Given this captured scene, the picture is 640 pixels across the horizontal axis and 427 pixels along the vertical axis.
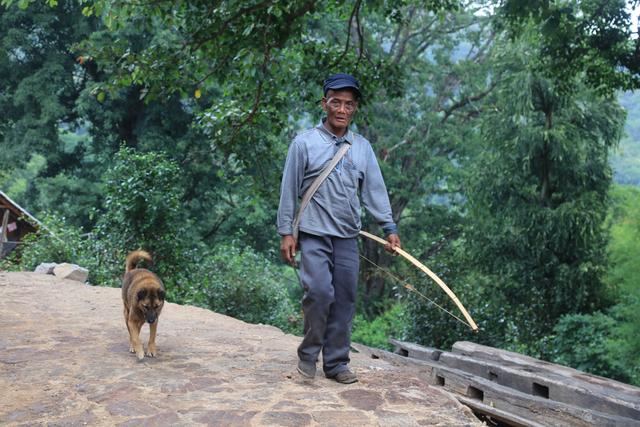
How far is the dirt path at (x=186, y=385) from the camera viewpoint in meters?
3.99

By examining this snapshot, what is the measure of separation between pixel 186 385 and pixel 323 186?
1661 mm

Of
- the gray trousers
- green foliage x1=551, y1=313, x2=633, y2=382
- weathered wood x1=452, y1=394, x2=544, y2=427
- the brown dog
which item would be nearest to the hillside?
green foliage x1=551, y1=313, x2=633, y2=382

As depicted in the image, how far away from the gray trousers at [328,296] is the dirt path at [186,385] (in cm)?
22

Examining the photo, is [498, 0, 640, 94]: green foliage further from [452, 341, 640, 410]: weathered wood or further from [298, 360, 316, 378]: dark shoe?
[298, 360, 316, 378]: dark shoe

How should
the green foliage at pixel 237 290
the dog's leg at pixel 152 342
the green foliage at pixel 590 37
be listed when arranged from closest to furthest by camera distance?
the dog's leg at pixel 152 342 → the green foliage at pixel 590 37 → the green foliage at pixel 237 290

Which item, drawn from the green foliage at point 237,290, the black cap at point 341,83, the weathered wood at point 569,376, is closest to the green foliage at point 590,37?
the weathered wood at point 569,376

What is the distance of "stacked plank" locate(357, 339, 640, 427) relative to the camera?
16.2 feet

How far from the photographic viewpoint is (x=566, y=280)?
14.4 meters

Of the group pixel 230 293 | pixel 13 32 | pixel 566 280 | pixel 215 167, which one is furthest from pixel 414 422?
pixel 13 32

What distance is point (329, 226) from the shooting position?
4.68m

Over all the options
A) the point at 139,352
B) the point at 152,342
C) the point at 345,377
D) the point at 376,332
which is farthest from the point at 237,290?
the point at 345,377

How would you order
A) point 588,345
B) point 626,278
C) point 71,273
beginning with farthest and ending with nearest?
point 626,278 < point 588,345 < point 71,273

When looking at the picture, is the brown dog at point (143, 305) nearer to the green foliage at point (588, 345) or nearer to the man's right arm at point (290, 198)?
the man's right arm at point (290, 198)

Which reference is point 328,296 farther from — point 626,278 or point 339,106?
point 626,278
